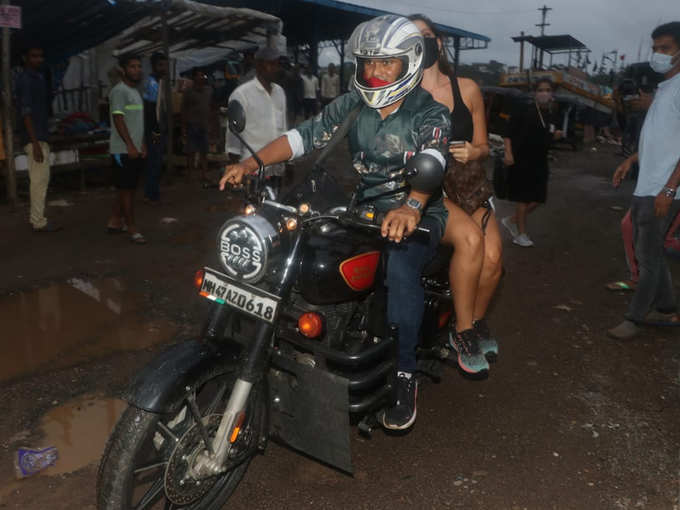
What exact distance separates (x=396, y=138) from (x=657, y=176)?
8.49 feet

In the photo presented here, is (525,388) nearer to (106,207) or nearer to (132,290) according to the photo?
(132,290)

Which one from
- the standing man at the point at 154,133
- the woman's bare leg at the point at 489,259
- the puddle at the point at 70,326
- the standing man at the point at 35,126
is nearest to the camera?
the woman's bare leg at the point at 489,259

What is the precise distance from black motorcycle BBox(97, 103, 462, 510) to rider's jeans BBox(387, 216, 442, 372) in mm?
54

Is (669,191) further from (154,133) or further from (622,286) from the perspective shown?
(154,133)

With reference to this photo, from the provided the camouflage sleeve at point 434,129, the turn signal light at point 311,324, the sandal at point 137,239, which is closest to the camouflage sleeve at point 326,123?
the camouflage sleeve at point 434,129

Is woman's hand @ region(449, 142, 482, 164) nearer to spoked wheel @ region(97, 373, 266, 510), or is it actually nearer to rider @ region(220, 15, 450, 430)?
rider @ region(220, 15, 450, 430)

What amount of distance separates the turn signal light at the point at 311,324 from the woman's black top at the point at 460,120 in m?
1.88

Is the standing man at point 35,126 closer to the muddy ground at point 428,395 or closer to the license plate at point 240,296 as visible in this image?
the muddy ground at point 428,395

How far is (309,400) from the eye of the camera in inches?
106

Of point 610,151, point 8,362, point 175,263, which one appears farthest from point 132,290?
point 610,151

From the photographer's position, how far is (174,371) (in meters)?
2.39

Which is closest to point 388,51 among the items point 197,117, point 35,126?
point 35,126

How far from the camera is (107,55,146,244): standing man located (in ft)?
22.4

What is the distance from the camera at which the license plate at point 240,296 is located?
2.36 m
